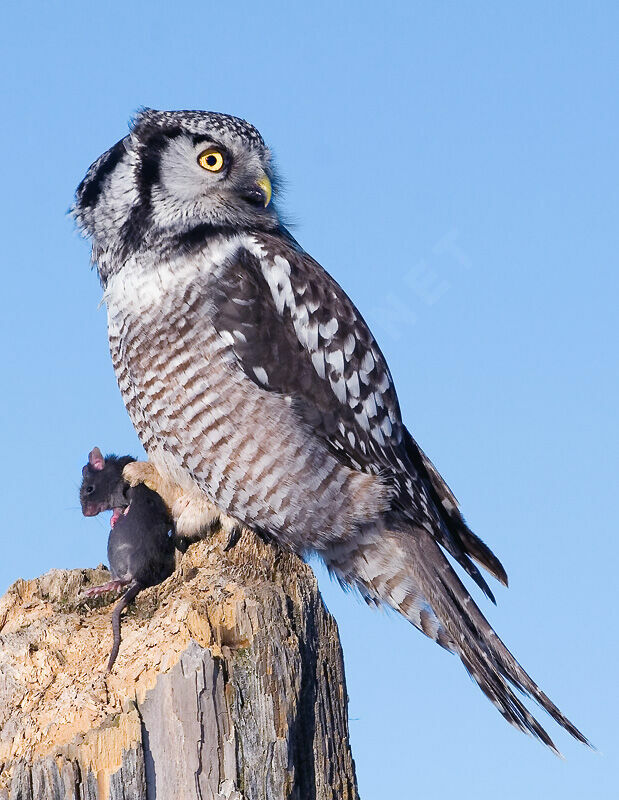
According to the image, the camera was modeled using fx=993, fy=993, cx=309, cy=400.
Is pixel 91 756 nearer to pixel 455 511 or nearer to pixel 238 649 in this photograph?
pixel 238 649

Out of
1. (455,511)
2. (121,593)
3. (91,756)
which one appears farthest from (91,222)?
(91,756)

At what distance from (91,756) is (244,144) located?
321cm

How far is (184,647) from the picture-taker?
338 centimetres

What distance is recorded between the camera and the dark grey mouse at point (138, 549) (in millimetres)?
4230

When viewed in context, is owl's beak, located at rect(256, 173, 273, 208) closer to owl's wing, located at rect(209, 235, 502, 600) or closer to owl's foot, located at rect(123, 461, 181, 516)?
owl's wing, located at rect(209, 235, 502, 600)

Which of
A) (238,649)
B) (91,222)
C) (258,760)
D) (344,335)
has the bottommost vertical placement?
(258,760)

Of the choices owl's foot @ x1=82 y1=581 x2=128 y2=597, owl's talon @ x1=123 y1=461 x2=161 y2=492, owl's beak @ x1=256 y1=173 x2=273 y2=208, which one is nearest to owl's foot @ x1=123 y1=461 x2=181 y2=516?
owl's talon @ x1=123 y1=461 x2=161 y2=492

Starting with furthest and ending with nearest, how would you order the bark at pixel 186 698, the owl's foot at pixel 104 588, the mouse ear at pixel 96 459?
the mouse ear at pixel 96 459 → the owl's foot at pixel 104 588 → the bark at pixel 186 698

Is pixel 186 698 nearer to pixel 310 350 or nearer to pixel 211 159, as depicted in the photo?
pixel 310 350

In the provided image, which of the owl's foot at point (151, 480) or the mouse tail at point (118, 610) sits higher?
the owl's foot at point (151, 480)

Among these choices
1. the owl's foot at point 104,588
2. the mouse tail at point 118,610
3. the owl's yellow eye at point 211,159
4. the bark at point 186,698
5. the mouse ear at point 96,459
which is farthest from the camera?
the mouse ear at point 96,459

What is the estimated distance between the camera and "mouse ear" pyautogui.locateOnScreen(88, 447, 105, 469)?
530 centimetres

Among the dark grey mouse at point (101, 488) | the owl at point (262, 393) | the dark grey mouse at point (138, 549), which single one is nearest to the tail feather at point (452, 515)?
the owl at point (262, 393)

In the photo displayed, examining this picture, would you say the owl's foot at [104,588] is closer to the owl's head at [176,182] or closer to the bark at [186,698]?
the bark at [186,698]
